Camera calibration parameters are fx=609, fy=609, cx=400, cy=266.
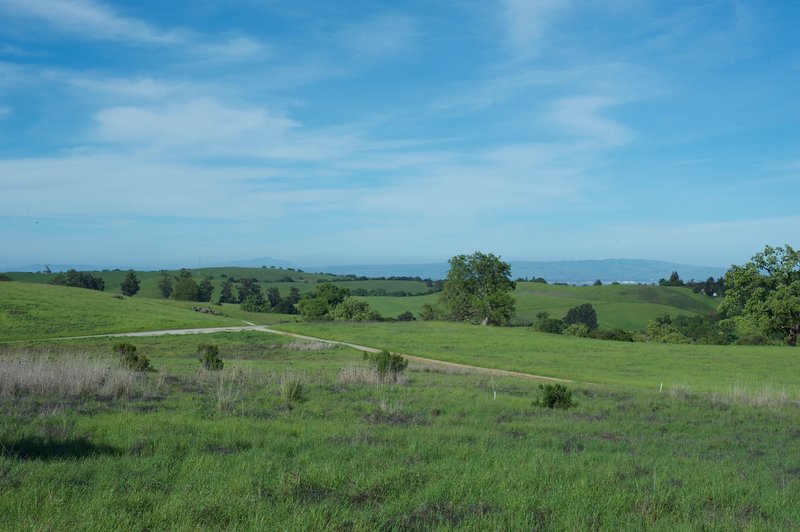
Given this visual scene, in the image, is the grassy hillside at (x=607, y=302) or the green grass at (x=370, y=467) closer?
the green grass at (x=370, y=467)

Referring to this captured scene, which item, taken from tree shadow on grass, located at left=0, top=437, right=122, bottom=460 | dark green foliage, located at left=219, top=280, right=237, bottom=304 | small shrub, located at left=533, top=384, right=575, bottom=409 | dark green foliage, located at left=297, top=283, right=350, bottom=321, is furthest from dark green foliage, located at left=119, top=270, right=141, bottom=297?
tree shadow on grass, located at left=0, top=437, right=122, bottom=460

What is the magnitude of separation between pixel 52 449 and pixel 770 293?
211ft

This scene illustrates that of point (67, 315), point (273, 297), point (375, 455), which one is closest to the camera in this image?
point (375, 455)

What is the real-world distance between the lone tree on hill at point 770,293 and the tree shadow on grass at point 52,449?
202ft

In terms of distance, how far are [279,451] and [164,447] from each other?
163cm

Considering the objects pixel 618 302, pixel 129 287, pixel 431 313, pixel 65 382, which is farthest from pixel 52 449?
pixel 129 287

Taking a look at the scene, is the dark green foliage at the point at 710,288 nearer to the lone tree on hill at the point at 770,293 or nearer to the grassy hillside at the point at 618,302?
the grassy hillside at the point at 618,302

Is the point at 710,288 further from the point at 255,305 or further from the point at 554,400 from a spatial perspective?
the point at 554,400

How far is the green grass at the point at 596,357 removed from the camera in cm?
3266

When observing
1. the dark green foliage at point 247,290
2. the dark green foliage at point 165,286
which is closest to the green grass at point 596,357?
the dark green foliage at point 247,290

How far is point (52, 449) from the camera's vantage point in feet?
27.6

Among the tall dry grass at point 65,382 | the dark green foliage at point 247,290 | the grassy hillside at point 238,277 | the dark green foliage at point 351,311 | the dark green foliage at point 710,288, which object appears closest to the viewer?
the tall dry grass at point 65,382

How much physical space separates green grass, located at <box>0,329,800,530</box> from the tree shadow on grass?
0.11ft

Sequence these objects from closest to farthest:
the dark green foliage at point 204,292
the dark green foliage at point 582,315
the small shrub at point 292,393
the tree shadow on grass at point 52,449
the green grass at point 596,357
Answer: the tree shadow on grass at point 52,449
the small shrub at point 292,393
the green grass at point 596,357
the dark green foliage at point 582,315
the dark green foliage at point 204,292
